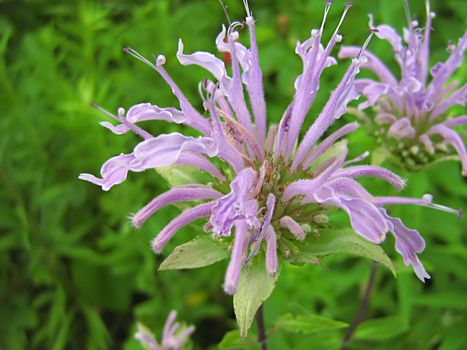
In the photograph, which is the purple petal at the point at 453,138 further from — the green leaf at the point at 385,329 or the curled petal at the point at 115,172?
the curled petal at the point at 115,172

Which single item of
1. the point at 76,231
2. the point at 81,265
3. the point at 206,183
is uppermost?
the point at 206,183

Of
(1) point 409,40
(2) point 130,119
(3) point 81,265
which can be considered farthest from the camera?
(3) point 81,265

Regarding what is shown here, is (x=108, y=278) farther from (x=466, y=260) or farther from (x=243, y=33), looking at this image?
(x=466, y=260)

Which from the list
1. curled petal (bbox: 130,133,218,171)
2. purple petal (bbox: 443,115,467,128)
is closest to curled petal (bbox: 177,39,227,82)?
curled petal (bbox: 130,133,218,171)

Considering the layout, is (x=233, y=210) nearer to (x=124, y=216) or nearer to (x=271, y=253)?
(x=271, y=253)

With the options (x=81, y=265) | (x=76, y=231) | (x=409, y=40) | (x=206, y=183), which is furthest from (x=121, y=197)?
(x=409, y=40)

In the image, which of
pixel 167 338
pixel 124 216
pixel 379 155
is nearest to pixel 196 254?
pixel 167 338

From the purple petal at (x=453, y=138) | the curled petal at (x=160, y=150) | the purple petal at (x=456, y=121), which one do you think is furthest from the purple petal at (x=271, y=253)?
the purple petal at (x=456, y=121)
